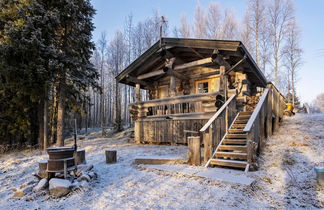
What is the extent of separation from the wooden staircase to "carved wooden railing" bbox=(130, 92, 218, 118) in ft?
5.94

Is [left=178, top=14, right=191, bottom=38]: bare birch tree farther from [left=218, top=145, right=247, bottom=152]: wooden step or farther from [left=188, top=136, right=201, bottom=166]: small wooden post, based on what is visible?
[left=188, top=136, right=201, bottom=166]: small wooden post

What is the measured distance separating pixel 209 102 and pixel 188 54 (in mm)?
3343

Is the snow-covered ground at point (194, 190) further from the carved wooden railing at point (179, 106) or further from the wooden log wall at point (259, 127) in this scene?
the carved wooden railing at point (179, 106)

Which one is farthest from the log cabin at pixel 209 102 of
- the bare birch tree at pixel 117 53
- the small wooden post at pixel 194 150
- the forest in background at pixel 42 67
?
the bare birch tree at pixel 117 53

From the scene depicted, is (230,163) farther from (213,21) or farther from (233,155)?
(213,21)

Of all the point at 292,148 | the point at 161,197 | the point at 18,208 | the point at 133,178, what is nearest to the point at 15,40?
the point at 18,208

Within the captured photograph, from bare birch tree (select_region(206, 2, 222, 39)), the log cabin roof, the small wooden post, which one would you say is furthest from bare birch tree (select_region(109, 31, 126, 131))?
the small wooden post

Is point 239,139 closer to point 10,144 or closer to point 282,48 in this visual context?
point 10,144

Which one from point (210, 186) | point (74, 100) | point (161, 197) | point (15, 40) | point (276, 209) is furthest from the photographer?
point (74, 100)

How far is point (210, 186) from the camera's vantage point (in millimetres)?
3732

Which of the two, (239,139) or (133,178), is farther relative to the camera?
(239,139)

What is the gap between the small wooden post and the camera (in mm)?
5000

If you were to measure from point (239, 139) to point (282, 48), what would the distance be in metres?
20.7

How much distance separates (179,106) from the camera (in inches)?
367
